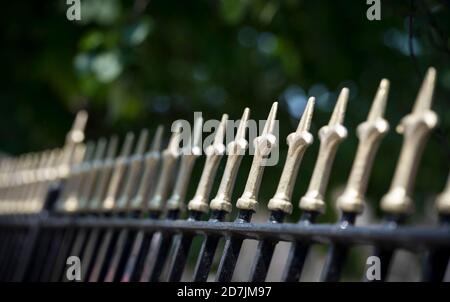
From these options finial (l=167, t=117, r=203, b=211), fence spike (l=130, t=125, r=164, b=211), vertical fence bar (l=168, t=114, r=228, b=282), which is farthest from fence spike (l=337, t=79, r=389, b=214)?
fence spike (l=130, t=125, r=164, b=211)

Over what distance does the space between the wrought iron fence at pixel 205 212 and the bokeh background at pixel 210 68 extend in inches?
26.7

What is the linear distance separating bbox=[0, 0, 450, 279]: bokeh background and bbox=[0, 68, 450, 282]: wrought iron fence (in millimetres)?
677

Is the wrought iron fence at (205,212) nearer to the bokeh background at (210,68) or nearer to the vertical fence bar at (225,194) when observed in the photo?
the vertical fence bar at (225,194)

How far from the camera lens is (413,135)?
129cm

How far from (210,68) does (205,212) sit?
9.89ft

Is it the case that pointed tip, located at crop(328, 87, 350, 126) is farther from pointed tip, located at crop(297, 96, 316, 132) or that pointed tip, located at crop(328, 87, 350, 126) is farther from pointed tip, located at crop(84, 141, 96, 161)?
pointed tip, located at crop(84, 141, 96, 161)

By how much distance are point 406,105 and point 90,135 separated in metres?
2.98

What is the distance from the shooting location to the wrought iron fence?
1291 mm
